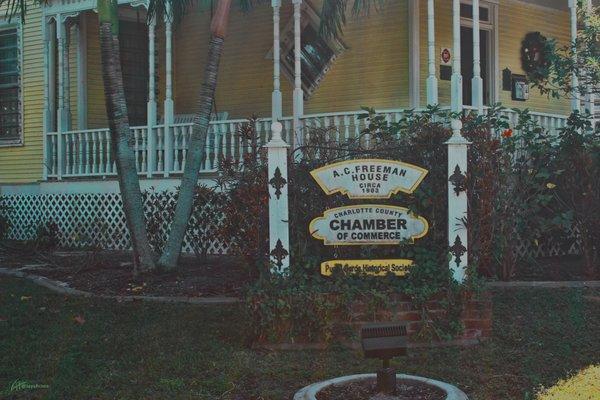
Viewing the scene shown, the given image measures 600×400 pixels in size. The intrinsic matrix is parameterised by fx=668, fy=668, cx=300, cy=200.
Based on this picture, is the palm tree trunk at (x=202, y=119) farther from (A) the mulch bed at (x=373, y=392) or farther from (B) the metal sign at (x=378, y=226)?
(A) the mulch bed at (x=373, y=392)

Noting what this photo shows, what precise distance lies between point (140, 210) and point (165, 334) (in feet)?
9.05

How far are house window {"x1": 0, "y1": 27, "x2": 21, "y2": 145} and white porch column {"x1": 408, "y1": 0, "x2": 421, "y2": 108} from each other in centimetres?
810

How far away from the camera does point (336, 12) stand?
1082 centimetres

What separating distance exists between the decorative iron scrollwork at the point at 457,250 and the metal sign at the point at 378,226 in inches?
10.0

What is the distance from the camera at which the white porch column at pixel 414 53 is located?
1080cm

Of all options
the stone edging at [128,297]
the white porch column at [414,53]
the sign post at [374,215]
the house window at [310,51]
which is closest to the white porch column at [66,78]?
the house window at [310,51]

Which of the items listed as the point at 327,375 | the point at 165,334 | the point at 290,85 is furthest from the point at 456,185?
the point at 290,85

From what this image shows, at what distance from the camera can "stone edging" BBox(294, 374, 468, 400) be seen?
4.12 m

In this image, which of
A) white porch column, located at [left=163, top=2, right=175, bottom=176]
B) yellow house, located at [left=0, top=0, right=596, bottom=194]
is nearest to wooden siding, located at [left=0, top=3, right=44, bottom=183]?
yellow house, located at [left=0, top=0, right=596, bottom=194]

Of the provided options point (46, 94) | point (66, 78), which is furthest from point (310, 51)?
point (46, 94)

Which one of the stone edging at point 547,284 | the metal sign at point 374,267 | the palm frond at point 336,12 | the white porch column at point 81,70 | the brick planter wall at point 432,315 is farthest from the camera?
the white porch column at point 81,70

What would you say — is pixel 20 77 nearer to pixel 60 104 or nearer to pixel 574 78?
pixel 60 104

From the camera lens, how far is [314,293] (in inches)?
203

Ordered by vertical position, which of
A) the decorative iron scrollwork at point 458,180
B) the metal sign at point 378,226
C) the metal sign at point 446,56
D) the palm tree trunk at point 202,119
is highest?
the metal sign at point 446,56
